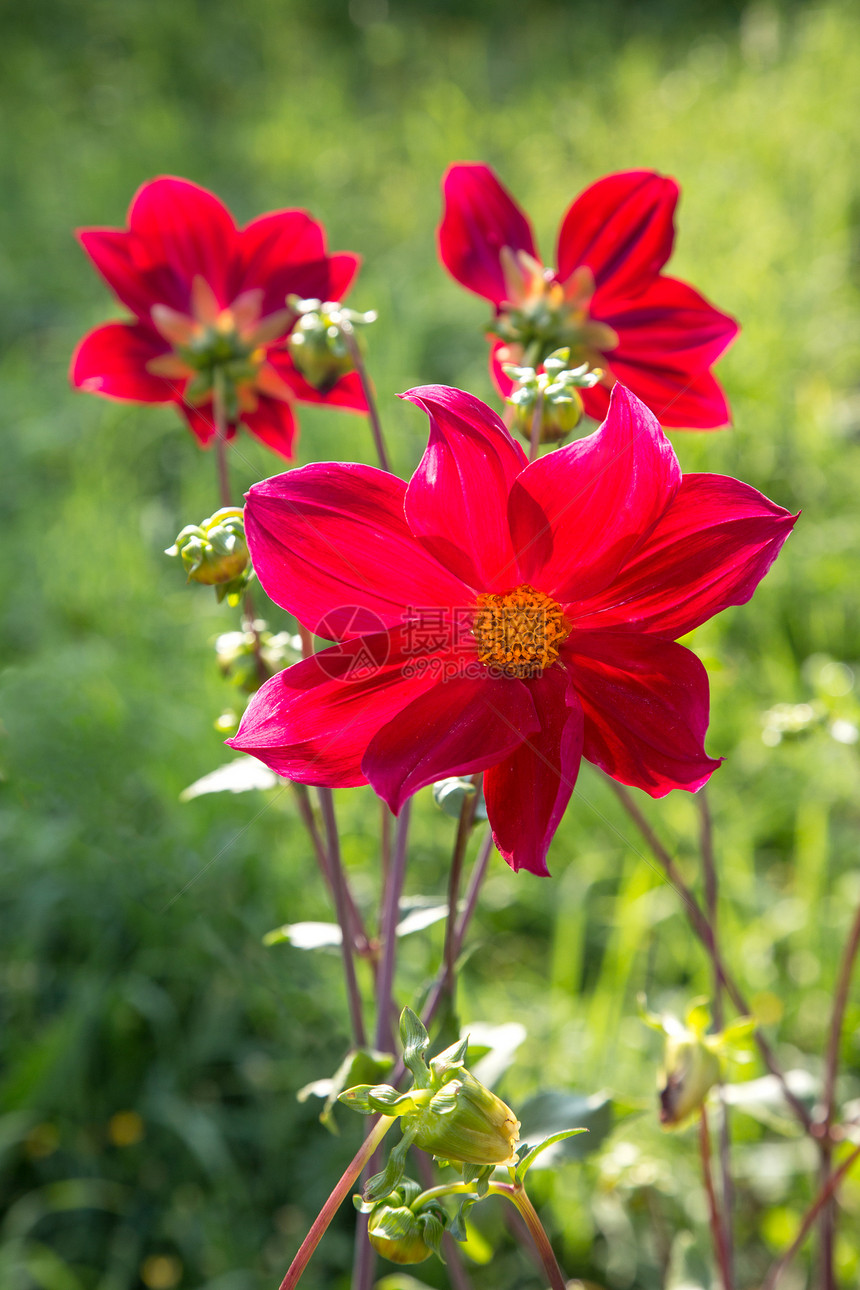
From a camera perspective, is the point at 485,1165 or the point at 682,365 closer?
the point at 485,1165

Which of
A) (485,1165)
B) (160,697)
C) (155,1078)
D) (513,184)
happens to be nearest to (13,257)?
(513,184)

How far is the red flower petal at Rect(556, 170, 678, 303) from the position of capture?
54 cm

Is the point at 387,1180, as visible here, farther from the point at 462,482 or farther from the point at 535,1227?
the point at 462,482

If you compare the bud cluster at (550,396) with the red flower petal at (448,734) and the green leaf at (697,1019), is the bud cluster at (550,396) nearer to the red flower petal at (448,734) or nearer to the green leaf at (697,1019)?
the red flower petal at (448,734)

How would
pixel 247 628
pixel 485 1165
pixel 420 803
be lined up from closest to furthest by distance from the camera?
pixel 485 1165
pixel 247 628
pixel 420 803

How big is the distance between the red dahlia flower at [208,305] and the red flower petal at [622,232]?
0.41ft

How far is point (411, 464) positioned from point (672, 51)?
217cm

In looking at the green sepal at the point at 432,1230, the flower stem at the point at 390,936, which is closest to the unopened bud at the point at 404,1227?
the green sepal at the point at 432,1230

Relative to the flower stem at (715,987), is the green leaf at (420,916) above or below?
above

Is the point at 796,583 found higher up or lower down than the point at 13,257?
lower down

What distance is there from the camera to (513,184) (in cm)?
240

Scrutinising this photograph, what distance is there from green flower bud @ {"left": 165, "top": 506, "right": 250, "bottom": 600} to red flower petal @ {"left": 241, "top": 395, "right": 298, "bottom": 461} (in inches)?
6.8

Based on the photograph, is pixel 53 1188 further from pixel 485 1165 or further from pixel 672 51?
pixel 672 51

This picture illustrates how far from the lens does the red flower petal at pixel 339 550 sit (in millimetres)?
373
